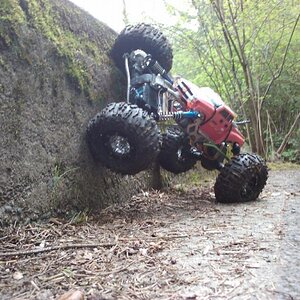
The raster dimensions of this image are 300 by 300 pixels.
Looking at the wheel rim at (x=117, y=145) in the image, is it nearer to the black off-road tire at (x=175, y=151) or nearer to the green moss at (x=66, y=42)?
A: the green moss at (x=66, y=42)

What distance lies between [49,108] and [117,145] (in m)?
0.49

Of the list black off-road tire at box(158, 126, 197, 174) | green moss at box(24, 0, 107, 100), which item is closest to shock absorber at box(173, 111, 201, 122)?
black off-road tire at box(158, 126, 197, 174)

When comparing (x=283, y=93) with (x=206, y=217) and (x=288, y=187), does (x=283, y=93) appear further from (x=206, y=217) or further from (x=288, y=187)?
(x=206, y=217)

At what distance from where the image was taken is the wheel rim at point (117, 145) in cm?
238

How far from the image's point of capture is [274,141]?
882 centimetres

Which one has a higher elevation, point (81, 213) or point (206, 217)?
point (206, 217)

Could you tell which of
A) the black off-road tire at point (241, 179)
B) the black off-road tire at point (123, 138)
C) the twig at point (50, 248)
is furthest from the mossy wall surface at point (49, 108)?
the black off-road tire at point (241, 179)

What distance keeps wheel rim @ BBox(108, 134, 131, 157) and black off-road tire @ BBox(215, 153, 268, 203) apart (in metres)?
0.80

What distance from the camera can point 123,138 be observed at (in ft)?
7.72

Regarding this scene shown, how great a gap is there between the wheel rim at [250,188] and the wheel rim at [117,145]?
961 mm

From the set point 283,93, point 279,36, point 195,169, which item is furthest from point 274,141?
point 195,169

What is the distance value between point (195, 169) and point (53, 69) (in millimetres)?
2552

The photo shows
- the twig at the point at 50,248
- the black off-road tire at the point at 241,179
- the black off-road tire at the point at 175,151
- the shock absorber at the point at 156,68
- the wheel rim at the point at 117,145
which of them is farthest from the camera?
the black off-road tire at the point at 175,151

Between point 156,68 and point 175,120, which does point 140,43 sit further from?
point 175,120
